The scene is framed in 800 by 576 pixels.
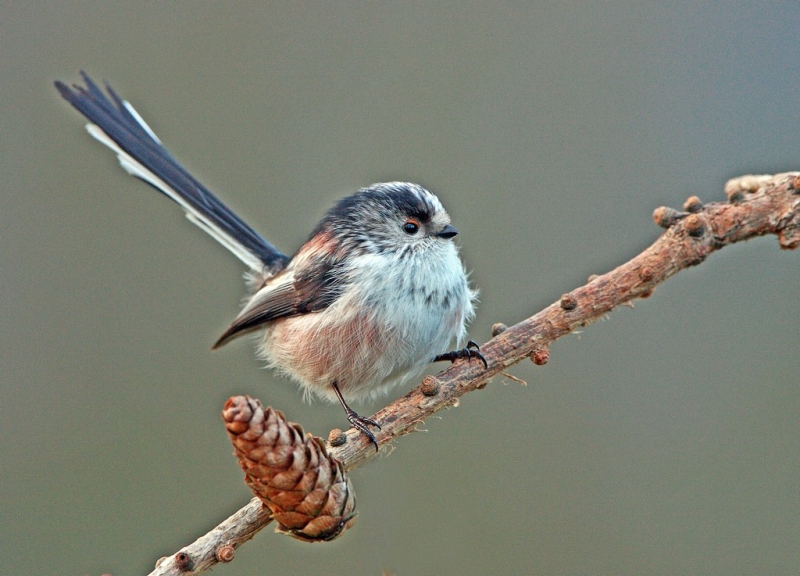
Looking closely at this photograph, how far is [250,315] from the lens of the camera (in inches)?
115

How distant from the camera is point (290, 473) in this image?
1.37 m

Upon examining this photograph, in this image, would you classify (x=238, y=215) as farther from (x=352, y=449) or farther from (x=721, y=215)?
(x=721, y=215)

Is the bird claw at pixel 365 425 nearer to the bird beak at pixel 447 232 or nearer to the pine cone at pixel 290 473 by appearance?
the pine cone at pixel 290 473

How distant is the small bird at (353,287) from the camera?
2.53 m

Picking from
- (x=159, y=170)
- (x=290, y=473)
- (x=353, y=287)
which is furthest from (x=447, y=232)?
(x=290, y=473)

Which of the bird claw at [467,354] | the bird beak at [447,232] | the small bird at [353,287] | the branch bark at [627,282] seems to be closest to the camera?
the branch bark at [627,282]

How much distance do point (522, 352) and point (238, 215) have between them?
1765 mm

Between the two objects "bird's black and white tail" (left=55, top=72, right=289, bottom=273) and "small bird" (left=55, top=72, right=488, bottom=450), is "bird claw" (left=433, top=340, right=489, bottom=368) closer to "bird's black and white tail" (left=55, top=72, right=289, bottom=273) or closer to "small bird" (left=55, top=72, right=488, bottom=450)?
"small bird" (left=55, top=72, right=488, bottom=450)

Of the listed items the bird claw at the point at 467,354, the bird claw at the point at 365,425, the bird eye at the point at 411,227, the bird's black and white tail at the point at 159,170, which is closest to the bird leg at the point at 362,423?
the bird claw at the point at 365,425

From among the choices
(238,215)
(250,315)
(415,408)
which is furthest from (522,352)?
(238,215)

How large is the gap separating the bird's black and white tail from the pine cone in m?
1.78

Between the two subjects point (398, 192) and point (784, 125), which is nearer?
point (398, 192)

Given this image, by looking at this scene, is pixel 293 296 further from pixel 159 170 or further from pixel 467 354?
pixel 467 354

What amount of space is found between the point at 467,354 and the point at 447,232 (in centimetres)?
59
